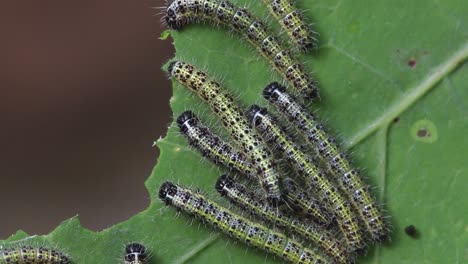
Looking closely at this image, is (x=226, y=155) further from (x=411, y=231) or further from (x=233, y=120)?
(x=411, y=231)

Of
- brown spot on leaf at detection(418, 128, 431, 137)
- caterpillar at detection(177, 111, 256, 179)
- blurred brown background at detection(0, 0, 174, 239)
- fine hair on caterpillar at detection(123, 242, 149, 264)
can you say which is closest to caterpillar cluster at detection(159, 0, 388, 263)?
caterpillar at detection(177, 111, 256, 179)

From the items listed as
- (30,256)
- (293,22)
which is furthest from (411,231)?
(30,256)

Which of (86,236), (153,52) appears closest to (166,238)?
(86,236)

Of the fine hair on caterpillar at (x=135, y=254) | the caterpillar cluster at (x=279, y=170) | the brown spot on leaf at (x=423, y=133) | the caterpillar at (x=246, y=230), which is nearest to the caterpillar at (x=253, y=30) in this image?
the caterpillar cluster at (x=279, y=170)

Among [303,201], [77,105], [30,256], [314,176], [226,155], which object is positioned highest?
[77,105]

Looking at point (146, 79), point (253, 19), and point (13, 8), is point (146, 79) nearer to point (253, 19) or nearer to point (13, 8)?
point (13, 8)

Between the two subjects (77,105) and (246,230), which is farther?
(77,105)

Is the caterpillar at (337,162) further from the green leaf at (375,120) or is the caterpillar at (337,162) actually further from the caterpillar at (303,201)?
the caterpillar at (303,201)
